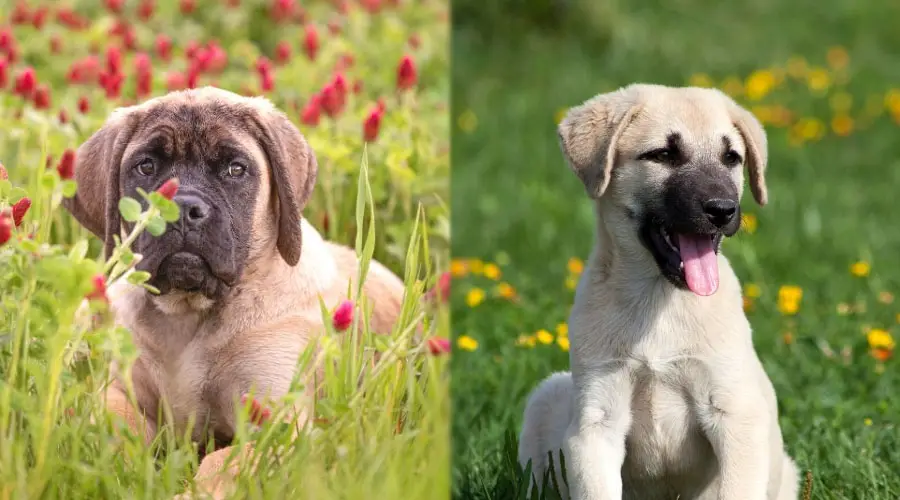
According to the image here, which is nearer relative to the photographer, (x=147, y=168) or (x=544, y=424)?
(x=147, y=168)

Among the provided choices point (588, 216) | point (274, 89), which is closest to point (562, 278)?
point (588, 216)

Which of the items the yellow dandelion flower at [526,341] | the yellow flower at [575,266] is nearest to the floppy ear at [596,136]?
the yellow dandelion flower at [526,341]

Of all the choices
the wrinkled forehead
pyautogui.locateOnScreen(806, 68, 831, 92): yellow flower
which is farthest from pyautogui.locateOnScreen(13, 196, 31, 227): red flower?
pyautogui.locateOnScreen(806, 68, 831, 92): yellow flower

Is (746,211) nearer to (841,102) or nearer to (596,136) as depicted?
(841,102)

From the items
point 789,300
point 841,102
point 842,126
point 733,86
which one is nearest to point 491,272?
point 789,300

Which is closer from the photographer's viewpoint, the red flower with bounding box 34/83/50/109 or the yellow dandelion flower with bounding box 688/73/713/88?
the red flower with bounding box 34/83/50/109

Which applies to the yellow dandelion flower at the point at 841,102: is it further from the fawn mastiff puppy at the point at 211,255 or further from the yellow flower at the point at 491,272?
the fawn mastiff puppy at the point at 211,255

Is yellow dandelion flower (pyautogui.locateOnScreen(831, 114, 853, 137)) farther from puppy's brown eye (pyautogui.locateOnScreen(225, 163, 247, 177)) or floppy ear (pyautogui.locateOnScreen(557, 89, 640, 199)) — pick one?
puppy's brown eye (pyautogui.locateOnScreen(225, 163, 247, 177))
